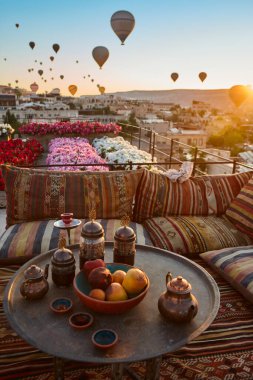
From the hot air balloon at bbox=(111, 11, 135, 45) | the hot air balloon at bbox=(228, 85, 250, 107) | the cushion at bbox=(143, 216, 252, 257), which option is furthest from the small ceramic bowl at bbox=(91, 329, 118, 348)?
the hot air balloon at bbox=(228, 85, 250, 107)

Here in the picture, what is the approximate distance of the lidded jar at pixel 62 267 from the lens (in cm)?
190

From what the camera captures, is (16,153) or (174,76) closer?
(16,153)

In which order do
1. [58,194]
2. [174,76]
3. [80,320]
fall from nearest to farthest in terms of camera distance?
[80,320], [58,194], [174,76]

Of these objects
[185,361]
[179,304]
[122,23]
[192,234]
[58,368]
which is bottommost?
[185,361]

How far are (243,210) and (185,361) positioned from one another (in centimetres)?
189

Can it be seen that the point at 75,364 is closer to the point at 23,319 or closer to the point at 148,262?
the point at 23,319

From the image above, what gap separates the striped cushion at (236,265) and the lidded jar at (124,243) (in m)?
1.00

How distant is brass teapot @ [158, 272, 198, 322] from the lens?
1648mm

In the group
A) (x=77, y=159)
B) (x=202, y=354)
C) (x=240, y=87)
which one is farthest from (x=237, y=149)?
(x=202, y=354)

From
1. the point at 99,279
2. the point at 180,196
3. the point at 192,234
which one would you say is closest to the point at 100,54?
the point at 180,196

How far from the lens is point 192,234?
321 centimetres

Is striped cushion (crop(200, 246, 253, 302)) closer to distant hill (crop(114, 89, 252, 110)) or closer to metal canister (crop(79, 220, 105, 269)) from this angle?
metal canister (crop(79, 220, 105, 269))

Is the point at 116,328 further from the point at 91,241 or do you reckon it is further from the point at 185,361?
the point at 185,361

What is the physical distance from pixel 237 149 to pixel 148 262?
199 ft
